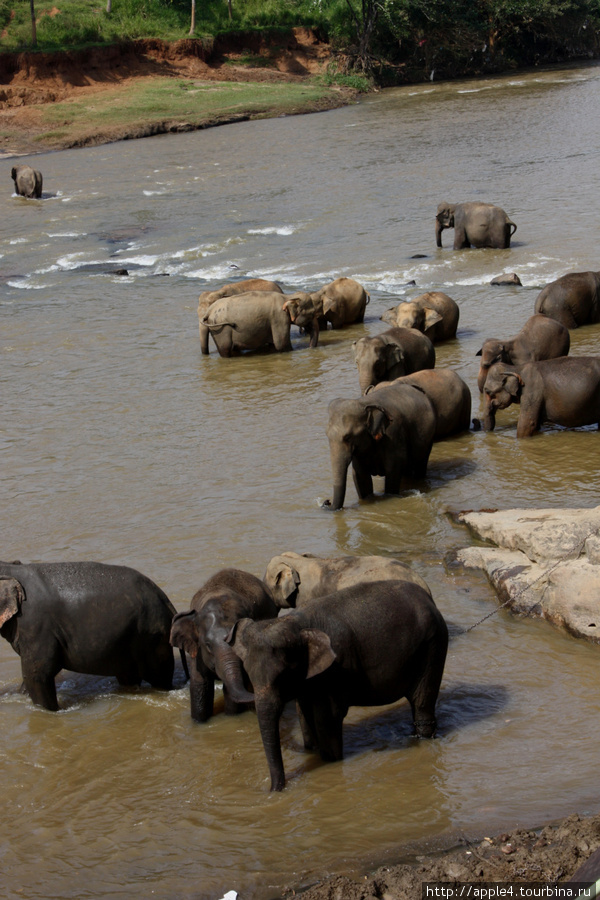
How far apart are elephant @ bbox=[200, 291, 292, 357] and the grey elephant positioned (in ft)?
2.78

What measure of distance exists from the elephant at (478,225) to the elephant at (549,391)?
8.94 m

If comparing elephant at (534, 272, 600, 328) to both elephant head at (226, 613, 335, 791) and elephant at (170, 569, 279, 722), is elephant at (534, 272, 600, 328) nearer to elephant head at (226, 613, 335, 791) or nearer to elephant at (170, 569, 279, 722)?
elephant at (170, 569, 279, 722)

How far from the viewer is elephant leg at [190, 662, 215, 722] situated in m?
5.61

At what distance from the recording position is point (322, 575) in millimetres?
6188

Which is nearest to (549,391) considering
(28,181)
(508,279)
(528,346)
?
(528,346)

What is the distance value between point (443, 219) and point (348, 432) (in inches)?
476

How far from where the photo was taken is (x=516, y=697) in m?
5.70

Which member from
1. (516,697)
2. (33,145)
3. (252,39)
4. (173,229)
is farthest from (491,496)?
(252,39)

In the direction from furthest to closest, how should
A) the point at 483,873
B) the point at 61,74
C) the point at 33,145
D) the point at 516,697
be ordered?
the point at 61,74 < the point at 33,145 < the point at 516,697 < the point at 483,873

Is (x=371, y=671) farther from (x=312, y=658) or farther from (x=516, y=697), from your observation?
(x=516, y=697)

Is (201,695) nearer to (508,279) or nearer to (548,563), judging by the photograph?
(548,563)

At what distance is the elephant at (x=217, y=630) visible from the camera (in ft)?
16.6

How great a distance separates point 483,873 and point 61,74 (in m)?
48.1

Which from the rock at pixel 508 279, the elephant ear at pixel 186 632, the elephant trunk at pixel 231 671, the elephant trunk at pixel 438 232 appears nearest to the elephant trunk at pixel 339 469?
the elephant ear at pixel 186 632
